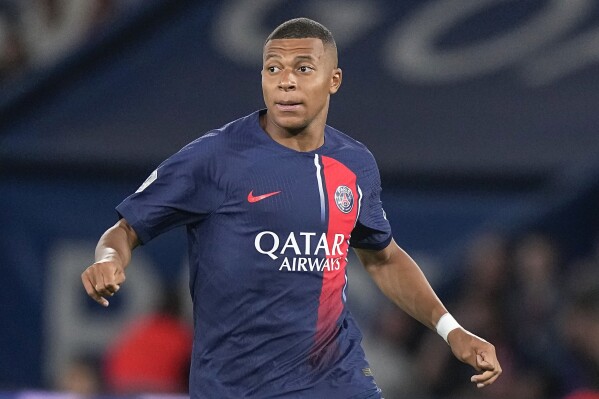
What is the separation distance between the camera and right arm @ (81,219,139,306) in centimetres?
404

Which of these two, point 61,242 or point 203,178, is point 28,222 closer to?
point 61,242

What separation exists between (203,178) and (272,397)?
2.53ft

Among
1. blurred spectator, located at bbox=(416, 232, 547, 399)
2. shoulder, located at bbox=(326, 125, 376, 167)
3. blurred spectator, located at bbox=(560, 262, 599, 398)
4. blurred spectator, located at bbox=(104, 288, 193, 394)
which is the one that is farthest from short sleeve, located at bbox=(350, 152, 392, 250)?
blurred spectator, located at bbox=(104, 288, 193, 394)

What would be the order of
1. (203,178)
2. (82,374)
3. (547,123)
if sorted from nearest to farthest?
(203,178), (82,374), (547,123)

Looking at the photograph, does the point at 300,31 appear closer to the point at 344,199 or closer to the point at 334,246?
the point at 344,199

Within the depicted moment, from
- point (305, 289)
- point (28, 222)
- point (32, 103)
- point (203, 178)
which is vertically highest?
point (32, 103)

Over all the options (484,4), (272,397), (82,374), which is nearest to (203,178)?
(272,397)

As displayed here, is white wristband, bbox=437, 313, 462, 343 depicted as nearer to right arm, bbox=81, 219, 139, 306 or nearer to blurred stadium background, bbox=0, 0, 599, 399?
right arm, bbox=81, 219, 139, 306

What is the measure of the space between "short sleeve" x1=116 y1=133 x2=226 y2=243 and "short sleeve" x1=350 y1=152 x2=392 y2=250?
24.3 inches

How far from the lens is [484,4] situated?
1091cm

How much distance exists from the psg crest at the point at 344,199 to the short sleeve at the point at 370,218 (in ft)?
0.31

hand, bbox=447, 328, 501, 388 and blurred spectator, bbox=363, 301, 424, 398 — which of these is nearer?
hand, bbox=447, 328, 501, 388

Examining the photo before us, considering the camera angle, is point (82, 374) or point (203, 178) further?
point (82, 374)

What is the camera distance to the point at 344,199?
4758 mm
